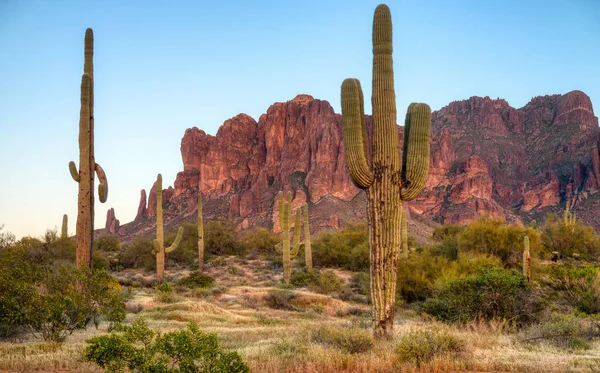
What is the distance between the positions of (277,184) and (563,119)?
69.5 meters

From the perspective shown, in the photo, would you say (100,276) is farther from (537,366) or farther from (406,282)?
(406,282)

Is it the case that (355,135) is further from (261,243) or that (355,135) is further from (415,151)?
(261,243)

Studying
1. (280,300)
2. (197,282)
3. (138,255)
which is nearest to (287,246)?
(197,282)

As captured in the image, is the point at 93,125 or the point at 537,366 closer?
the point at 537,366

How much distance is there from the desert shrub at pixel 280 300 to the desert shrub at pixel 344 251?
36.8ft

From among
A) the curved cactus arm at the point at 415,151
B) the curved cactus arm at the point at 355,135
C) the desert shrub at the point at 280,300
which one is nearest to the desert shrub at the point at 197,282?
the desert shrub at the point at 280,300

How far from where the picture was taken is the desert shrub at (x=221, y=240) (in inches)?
1534

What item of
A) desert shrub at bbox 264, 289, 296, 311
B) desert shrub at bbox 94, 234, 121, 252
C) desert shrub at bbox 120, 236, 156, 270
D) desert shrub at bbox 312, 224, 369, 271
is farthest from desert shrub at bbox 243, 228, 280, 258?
desert shrub at bbox 264, 289, 296, 311

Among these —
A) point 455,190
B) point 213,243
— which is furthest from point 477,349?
point 455,190

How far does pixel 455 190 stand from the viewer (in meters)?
96.0

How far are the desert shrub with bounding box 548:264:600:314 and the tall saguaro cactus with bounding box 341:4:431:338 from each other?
626cm

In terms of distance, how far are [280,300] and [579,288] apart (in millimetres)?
9375

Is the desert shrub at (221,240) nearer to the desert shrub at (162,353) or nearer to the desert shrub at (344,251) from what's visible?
the desert shrub at (344,251)

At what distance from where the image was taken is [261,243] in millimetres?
40656
